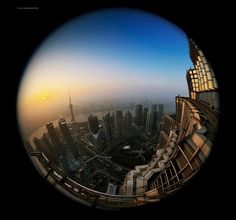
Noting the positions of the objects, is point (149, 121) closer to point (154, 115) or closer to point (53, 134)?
point (154, 115)

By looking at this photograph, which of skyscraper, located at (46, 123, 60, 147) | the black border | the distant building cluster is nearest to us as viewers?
the black border

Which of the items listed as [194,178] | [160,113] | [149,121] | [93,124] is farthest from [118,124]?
[194,178]

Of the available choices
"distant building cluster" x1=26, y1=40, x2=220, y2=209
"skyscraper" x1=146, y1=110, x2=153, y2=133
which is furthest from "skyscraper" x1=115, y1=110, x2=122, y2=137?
"skyscraper" x1=146, y1=110, x2=153, y2=133

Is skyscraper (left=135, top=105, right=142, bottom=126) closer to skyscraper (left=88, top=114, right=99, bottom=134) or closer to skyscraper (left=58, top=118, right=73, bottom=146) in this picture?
skyscraper (left=88, top=114, right=99, bottom=134)

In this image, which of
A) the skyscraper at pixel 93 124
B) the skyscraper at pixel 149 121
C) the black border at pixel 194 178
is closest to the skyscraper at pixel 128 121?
the skyscraper at pixel 149 121

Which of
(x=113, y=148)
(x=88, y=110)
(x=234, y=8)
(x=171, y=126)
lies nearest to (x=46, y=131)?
(x=88, y=110)

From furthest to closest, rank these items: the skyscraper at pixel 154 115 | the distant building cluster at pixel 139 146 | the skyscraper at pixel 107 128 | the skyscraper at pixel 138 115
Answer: the skyscraper at pixel 107 128 < the skyscraper at pixel 138 115 < the skyscraper at pixel 154 115 < the distant building cluster at pixel 139 146

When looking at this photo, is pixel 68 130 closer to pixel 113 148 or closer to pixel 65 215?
pixel 113 148

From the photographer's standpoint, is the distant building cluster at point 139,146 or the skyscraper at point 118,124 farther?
the skyscraper at point 118,124

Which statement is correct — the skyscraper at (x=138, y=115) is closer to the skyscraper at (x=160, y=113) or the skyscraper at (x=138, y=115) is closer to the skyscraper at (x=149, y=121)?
the skyscraper at (x=149, y=121)
